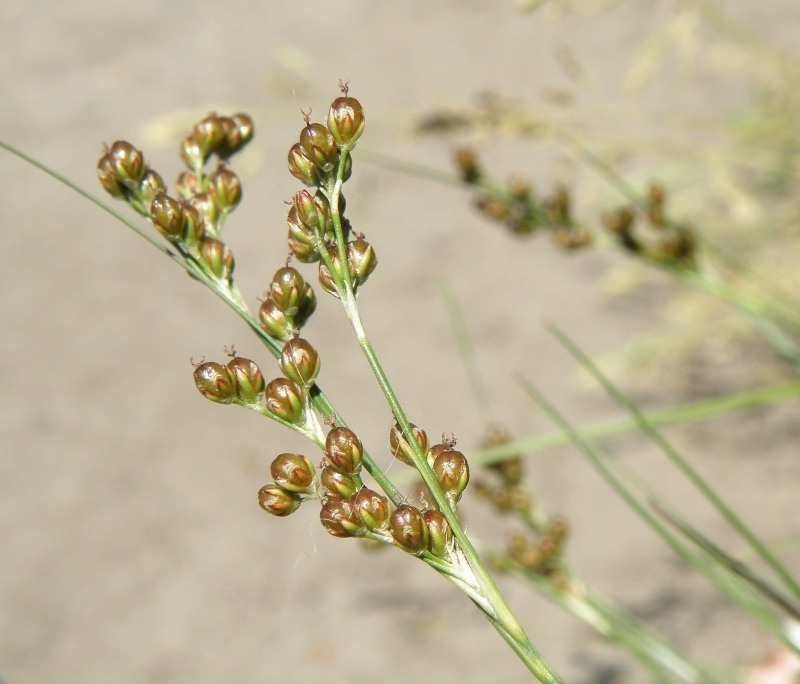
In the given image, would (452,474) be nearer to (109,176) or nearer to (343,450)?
(343,450)

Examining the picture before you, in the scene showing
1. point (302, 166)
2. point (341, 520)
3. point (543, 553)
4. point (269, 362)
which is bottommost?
point (341, 520)

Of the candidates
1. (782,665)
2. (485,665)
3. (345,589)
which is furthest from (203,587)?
(782,665)

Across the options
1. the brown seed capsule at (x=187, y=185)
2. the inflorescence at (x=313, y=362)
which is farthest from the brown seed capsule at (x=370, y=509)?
the brown seed capsule at (x=187, y=185)

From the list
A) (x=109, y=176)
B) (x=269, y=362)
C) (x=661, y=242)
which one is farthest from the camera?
(x=269, y=362)

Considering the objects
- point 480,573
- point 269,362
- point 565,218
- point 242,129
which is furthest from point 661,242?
point 269,362

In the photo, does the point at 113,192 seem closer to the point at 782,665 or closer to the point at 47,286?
the point at 782,665

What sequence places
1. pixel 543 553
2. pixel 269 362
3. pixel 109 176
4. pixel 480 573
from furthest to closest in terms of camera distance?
pixel 269 362 < pixel 543 553 < pixel 109 176 < pixel 480 573
